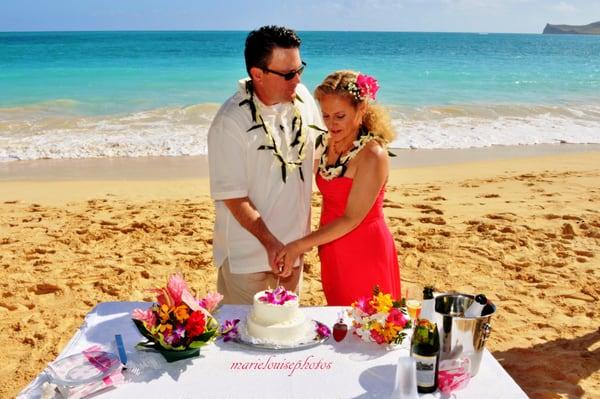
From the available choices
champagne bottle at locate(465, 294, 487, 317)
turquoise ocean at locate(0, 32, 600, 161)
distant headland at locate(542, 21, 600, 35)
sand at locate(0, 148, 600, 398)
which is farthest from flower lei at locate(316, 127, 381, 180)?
distant headland at locate(542, 21, 600, 35)

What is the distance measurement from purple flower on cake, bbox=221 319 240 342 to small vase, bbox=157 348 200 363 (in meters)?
0.20

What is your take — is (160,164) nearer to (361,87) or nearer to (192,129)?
(192,129)

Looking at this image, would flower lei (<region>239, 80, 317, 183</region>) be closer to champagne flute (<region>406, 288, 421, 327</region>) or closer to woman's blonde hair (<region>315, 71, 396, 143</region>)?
woman's blonde hair (<region>315, 71, 396, 143</region>)

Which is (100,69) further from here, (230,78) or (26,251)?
(26,251)

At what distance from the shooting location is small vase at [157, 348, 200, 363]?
8.59 ft

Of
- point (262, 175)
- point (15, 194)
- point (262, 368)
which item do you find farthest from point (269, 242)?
point (15, 194)

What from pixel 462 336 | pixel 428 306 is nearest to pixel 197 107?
pixel 428 306

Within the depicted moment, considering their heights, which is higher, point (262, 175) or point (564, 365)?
point (262, 175)

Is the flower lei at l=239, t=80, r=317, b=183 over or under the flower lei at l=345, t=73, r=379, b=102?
under

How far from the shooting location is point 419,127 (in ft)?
50.4

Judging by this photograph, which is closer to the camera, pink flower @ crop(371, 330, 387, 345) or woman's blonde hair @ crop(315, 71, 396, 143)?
pink flower @ crop(371, 330, 387, 345)

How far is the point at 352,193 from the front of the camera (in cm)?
351

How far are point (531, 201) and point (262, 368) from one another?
22.0ft

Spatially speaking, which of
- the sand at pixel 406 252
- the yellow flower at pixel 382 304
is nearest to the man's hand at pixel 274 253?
the yellow flower at pixel 382 304
